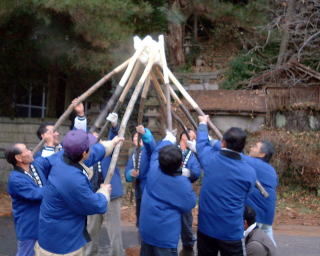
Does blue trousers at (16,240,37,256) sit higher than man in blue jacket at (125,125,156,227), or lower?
lower

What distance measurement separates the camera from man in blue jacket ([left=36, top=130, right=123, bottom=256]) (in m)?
3.38

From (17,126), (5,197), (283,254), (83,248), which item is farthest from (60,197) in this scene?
(17,126)

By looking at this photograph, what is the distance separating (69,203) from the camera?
3406mm

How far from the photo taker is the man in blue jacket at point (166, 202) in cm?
375

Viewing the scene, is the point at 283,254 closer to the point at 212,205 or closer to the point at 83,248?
the point at 212,205

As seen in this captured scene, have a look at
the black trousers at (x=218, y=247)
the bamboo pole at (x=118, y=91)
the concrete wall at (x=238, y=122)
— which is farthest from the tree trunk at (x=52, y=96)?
the black trousers at (x=218, y=247)

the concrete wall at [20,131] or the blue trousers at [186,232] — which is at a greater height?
the concrete wall at [20,131]

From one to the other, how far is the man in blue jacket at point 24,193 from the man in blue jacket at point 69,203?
472mm

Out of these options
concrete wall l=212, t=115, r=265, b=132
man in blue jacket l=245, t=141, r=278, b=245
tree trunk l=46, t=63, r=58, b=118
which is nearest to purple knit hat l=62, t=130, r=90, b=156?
man in blue jacket l=245, t=141, r=278, b=245

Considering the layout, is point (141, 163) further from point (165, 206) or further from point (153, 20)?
point (153, 20)

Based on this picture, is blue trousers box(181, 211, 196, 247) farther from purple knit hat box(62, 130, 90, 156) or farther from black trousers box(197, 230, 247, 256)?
purple knit hat box(62, 130, 90, 156)

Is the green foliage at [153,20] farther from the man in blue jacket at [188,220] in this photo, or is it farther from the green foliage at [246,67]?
the man in blue jacket at [188,220]


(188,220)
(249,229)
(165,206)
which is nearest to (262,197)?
(249,229)

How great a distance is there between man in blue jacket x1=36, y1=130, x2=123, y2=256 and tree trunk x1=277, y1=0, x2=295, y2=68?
373 inches
